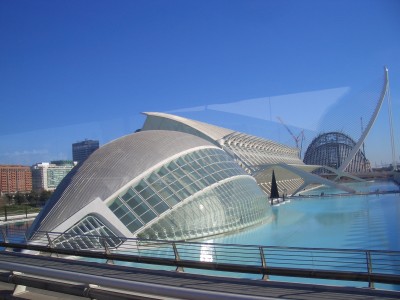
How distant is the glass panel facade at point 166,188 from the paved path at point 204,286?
8537 millimetres

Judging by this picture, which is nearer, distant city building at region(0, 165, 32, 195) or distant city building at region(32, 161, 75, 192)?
distant city building at region(0, 165, 32, 195)

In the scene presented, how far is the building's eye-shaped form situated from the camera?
14141mm

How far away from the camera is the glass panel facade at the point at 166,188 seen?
14.9m

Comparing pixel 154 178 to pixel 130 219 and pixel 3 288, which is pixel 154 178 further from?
pixel 3 288

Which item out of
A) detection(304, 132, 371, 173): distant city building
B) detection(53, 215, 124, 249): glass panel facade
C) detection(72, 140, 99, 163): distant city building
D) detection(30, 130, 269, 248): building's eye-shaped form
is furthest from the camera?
detection(304, 132, 371, 173): distant city building

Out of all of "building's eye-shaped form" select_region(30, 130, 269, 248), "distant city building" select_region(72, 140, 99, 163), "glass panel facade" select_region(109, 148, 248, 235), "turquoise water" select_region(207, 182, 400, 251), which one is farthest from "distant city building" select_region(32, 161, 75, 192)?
"turquoise water" select_region(207, 182, 400, 251)

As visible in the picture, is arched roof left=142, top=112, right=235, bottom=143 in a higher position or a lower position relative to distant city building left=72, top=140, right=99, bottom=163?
higher

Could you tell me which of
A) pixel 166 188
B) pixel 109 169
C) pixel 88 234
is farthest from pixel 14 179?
pixel 88 234

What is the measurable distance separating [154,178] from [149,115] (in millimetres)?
33555

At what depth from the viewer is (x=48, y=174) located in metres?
53.3

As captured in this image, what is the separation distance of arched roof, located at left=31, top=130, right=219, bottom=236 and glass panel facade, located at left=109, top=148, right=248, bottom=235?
467mm

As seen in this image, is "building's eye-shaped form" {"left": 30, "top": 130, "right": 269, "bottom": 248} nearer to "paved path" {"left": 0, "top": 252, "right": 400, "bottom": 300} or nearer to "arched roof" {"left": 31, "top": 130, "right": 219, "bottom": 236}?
"arched roof" {"left": 31, "top": 130, "right": 219, "bottom": 236}

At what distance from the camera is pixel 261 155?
5750 centimetres

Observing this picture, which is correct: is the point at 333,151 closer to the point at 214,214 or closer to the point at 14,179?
the point at 14,179
